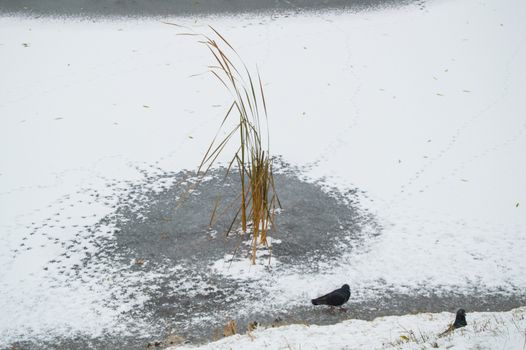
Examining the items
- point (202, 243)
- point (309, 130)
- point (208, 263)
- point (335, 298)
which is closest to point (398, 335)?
point (335, 298)

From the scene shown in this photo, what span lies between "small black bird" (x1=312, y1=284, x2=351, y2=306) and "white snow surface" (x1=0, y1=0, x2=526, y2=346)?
9.1 inches

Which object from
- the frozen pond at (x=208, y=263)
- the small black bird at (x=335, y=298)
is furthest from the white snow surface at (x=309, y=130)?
the small black bird at (x=335, y=298)

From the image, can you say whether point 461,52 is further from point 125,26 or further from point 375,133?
point 125,26

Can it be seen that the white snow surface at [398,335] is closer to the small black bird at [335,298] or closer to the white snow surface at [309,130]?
the small black bird at [335,298]

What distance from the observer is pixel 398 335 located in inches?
123

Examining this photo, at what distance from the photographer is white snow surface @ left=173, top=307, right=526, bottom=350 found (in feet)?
9.06

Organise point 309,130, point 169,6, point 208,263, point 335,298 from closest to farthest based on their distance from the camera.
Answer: point 335,298, point 208,263, point 309,130, point 169,6

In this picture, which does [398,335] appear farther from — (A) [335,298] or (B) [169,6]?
(B) [169,6]

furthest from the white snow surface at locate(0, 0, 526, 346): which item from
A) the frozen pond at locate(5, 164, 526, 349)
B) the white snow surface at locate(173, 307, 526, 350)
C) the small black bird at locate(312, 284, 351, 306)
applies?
the white snow surface at locate(173, 307, 526, 350)

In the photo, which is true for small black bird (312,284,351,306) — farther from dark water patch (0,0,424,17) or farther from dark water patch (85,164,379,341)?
dark water patch (0,0,424,17)

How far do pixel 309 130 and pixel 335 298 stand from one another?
9.86ft

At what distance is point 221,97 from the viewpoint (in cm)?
701

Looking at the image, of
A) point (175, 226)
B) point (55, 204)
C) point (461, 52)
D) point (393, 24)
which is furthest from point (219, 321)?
point (393, 24)

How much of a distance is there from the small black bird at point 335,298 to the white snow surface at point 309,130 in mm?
230
